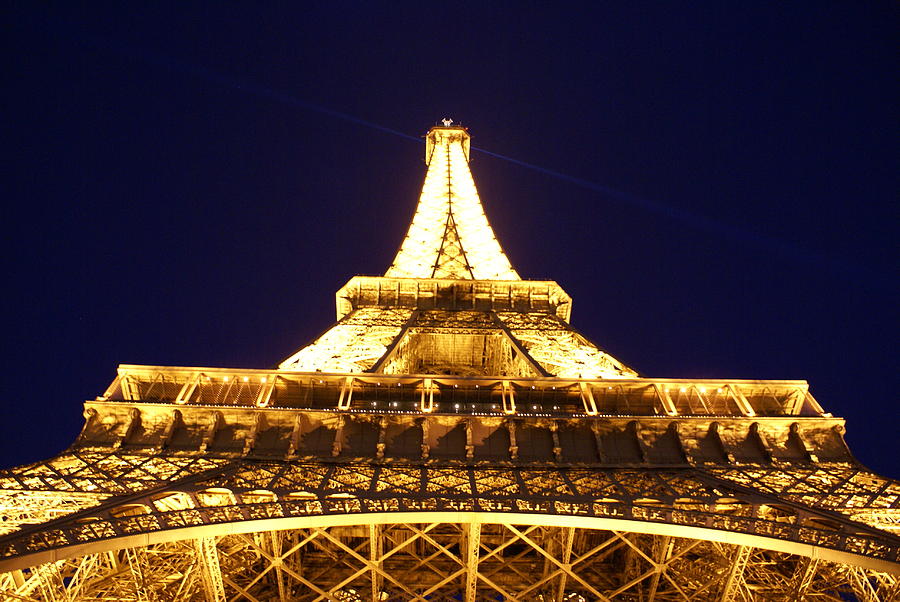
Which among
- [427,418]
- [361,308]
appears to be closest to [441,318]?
[361,308]

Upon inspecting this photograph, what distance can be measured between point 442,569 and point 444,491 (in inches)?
253

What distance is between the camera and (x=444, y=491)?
489 inches

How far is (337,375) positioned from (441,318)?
454 inches

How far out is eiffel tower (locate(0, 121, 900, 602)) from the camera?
36.1ft

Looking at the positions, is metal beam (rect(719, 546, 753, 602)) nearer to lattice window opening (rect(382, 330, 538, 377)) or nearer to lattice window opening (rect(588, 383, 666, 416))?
lattice window opening (rect(588, 383, 666, 416))

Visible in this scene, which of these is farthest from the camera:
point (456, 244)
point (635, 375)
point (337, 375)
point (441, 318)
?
point (456, 244)

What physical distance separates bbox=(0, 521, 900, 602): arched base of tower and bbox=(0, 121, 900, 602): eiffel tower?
0.19 feet

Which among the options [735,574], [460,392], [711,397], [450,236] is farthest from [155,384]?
[450,236]

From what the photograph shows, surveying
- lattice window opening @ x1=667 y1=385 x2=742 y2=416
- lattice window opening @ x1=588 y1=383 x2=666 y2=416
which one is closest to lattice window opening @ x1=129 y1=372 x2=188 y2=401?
lattice window opening @ x1=588 y1=383 x2=666 y2=416

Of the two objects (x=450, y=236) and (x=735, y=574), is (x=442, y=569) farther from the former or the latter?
(x=450, y=236)

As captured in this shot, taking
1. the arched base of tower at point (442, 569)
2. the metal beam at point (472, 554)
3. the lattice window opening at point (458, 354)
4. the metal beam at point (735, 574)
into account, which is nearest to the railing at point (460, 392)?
the arched base of tower at point (442, 569)

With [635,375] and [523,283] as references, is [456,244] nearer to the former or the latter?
[523,283]

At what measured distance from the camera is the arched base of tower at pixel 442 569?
1227 centimetres

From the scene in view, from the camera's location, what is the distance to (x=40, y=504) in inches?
431
